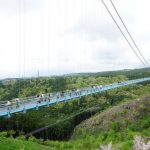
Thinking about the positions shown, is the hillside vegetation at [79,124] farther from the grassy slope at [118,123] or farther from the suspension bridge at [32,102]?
the suspension bridge at [32,102]

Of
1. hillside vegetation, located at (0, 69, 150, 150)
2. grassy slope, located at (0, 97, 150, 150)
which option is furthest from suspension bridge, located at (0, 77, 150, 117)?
grassy slope, located at (0, 97, 150, 150)

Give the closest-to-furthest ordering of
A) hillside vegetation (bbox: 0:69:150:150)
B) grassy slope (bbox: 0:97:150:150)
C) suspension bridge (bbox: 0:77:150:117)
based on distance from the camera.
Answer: suspension bridge (bbox: 0:77:150:117) < hillside vegetation (bbox: 0:69:150:150) < grassy slope (bbox: 0:97:150:150)

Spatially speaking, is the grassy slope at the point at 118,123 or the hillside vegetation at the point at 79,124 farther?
the grassy slope at the point at 118,123

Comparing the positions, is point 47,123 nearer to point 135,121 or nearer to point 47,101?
point 135,121

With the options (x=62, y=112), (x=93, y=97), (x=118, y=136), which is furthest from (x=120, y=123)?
(x=93, y=97)

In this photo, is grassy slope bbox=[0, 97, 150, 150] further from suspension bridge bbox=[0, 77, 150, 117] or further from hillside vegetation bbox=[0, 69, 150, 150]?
suspension bridge bbox=[0, 77, 150, 117]

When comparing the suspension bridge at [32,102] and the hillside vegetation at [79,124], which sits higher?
Answer: the suspension bridge at [32,102]

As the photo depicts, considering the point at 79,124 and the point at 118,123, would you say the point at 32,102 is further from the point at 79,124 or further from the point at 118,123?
the point at 79,124

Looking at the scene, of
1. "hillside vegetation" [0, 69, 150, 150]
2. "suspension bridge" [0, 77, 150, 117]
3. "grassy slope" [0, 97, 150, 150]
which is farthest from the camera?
"grassy slope" [0, 97, 150, 150]

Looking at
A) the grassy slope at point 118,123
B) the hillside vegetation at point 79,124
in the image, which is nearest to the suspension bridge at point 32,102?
the hillside vegetation at point 79,124

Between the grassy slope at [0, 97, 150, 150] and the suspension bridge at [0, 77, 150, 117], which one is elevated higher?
the suspension bridge at [0, 77, 150, 117]

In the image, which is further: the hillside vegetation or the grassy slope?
the grassy slope
